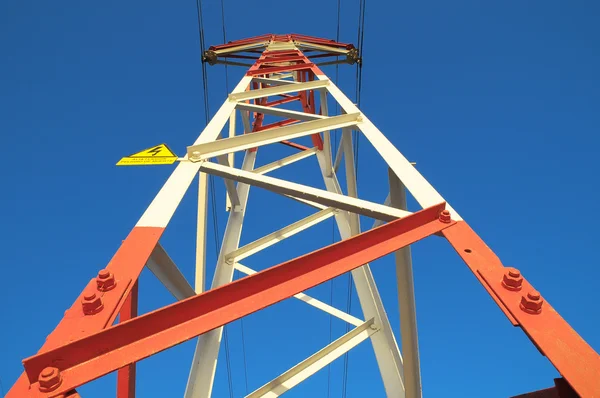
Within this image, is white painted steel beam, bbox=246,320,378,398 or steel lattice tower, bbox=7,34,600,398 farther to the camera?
white painted steel beam, bbox=246,320,378,398

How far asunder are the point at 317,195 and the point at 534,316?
176 centimetres

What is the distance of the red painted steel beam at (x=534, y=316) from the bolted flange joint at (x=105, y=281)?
2.00m

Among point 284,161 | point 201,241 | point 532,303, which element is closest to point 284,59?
point 284,161

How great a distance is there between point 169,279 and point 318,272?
1490 mm

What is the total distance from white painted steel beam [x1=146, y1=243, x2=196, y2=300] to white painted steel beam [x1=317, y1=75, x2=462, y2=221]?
197cm

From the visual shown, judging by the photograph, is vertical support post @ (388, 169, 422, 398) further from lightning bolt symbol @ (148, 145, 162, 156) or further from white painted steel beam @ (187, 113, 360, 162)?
lightning bolt symbol @ (148, 145, 162, 156)

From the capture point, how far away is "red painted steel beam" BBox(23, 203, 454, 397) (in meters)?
1.46

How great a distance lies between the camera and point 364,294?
4480mm

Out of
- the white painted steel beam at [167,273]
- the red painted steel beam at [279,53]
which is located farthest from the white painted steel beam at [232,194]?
the red painted steel beam at [279,53]

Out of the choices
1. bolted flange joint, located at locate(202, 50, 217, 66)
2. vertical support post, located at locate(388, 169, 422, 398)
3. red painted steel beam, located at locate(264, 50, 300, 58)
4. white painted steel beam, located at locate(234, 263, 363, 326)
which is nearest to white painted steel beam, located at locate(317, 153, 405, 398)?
white painted steel beam, located at locate(234, 263, 363, 326)

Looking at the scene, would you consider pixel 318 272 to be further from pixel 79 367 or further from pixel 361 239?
pixel 79 367

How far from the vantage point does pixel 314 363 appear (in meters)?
3.78

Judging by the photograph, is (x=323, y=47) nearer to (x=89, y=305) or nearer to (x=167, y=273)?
(x=167, y=273)

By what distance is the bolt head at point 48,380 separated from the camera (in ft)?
4.50
